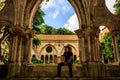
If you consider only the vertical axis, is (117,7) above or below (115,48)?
above

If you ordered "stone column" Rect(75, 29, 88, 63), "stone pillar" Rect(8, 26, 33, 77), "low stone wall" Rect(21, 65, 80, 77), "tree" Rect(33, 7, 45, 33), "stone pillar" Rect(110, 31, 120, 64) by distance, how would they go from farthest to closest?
1. "tree" Rect(33, 7, 45, 33)
2. "stone pillar" Rect(110, 31, 120, 64)
3. "stone column" Rect(75, 29, 88, 63)
4. "low stone wall" Rect(21, 65, 80, 77)
5. "stone pillar" Rect(8, 26, 33, 77)

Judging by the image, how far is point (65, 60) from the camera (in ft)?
30.1

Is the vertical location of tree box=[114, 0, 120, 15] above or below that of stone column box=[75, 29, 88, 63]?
above

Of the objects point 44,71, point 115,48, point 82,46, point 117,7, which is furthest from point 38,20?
point 115,48

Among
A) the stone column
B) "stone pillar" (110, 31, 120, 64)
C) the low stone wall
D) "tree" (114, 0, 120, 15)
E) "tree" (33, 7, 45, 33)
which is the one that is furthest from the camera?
"tree" (33, 7, 45, 33)

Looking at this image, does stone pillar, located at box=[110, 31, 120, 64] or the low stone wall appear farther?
stone pillar, located at box=[110, 31, 120, 64]

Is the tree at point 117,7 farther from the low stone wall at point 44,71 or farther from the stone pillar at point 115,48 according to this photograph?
the low stone wall at point 44,71

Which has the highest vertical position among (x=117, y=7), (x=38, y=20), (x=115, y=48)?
(x=117, y=7)

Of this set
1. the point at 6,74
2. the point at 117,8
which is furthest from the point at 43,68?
the point at 117,8

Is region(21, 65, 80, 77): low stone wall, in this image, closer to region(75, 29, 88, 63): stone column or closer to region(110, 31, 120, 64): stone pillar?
region(75, 29, 88, 63): stone column

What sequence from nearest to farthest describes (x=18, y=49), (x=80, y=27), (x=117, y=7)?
(x=18, y=49) → (x=80, y=27) → (x=117, y=7)

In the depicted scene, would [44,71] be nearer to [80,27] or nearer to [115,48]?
[80,27]

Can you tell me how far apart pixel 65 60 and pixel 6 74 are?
3.83 metres

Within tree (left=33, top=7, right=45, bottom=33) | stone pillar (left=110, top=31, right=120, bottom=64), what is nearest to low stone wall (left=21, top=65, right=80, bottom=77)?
stone pillar (left=110, top=31, right=120, bottom=64)
